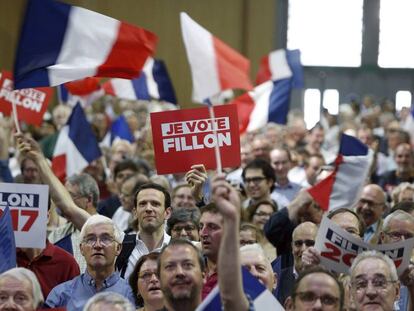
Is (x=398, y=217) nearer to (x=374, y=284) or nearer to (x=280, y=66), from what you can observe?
(x=374, y=284)

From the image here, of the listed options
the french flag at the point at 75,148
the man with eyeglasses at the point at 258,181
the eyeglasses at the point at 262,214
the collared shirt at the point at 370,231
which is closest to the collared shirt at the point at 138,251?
the eyeglasses at the point at 262,214

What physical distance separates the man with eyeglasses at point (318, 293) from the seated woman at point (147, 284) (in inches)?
40.7

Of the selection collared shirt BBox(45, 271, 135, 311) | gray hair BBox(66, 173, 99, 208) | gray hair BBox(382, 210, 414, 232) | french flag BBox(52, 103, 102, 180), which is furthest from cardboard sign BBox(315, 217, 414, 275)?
french flag BBox(52, 103, 102, 180)

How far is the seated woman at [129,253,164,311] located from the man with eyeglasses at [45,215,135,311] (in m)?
0.11

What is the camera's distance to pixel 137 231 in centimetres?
1007

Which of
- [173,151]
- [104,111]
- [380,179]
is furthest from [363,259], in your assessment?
[104,111]

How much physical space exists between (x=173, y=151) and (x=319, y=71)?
2541 cm

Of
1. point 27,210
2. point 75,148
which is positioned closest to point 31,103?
point 75,148

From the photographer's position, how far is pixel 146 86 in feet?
55.2

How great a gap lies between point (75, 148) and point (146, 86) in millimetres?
3372

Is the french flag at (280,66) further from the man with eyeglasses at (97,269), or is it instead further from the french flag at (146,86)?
the man with eyeglasses at (97,269)

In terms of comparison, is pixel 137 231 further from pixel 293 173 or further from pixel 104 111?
pixel 104 111

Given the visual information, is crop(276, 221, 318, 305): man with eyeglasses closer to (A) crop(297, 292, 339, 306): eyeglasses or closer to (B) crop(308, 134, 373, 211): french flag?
(B) crop(308, 134, 373, 211): french flag

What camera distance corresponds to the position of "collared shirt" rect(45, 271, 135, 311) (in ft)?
27.5
